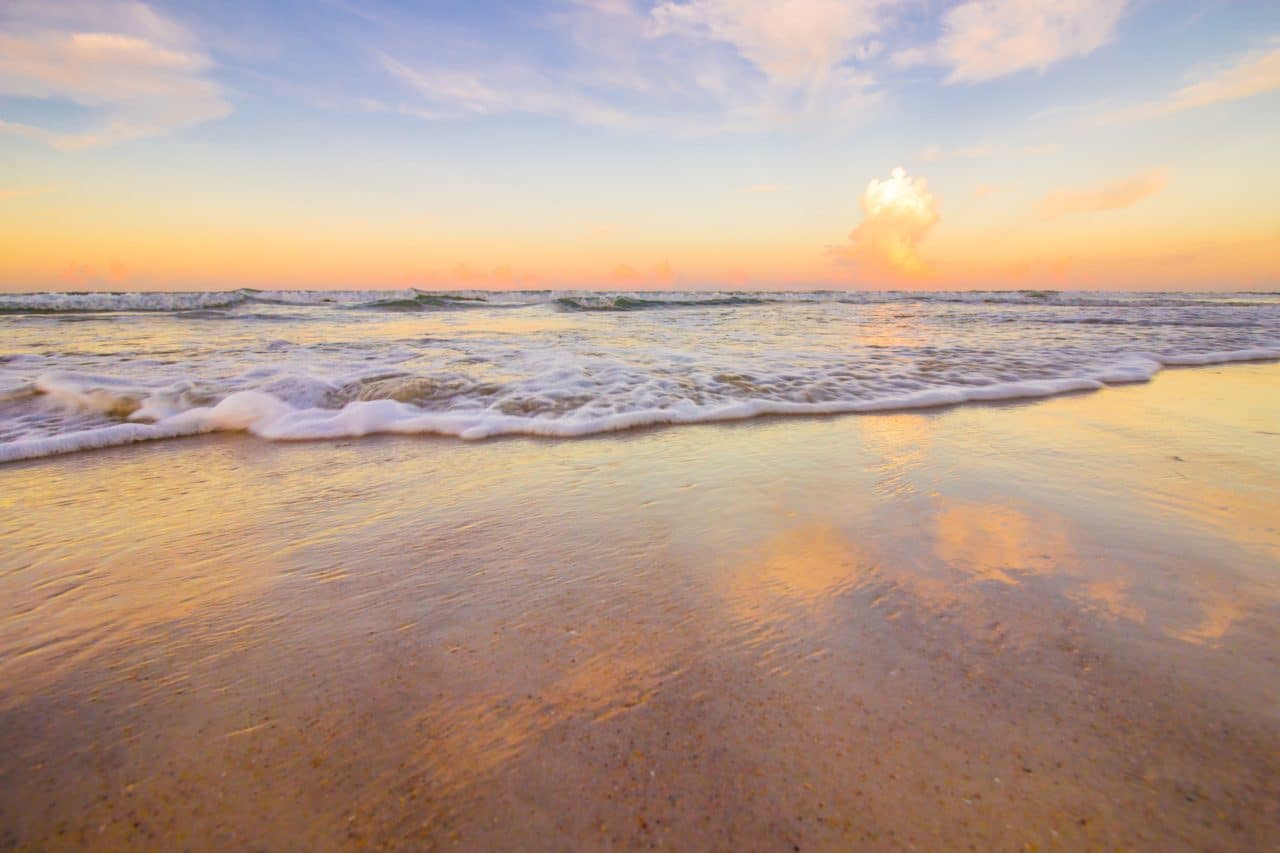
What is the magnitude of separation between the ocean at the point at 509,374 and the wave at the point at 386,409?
0.05 feet

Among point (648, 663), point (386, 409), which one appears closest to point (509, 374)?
point (386, 409)

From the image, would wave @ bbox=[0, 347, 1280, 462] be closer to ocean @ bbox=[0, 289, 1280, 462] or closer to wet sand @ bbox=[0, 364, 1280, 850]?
ocean @ bbox=[0, 289, 1280, 462]

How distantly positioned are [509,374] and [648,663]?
489 cm

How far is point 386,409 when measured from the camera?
451cm

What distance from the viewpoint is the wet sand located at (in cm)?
108

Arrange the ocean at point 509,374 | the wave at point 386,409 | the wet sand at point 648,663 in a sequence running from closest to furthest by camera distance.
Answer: the wet sand at point 648,663 → the wave at point 386,409 → the ocean at point 509,374

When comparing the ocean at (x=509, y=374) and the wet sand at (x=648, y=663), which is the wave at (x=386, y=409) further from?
the wet sand at (x=648, y=663)

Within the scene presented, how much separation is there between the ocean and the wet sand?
132cm

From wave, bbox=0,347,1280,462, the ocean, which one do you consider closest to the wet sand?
wave, bbox=0,347,1280,462

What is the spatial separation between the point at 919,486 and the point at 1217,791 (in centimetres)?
192

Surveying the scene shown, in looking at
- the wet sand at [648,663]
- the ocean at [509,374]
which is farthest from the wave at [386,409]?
the wet sand at [648,663]

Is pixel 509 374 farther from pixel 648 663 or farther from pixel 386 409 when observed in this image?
pixel 648 663

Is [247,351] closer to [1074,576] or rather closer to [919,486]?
[919,486]

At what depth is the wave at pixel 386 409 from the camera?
415 centimetres
